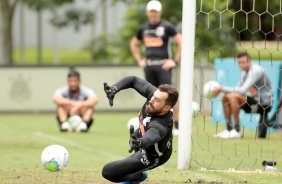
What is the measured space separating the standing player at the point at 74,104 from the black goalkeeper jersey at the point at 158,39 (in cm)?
167

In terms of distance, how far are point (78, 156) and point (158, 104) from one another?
153 inches

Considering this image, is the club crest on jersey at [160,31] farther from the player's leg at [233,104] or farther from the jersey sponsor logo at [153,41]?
the player's leg at [233,104]

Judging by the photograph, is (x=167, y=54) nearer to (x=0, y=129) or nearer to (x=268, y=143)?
(x=268, y=143)

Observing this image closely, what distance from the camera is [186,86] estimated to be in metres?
11.0

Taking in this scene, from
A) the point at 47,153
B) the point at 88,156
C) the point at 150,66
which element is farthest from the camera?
the point at 150,66

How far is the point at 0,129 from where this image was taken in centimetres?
1738

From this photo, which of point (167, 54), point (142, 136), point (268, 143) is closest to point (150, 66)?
point (167, 54)

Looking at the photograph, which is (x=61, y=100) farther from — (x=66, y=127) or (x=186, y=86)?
(x=186, y=86)

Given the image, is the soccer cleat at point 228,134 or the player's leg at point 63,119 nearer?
the soccer cleat at point 228,134

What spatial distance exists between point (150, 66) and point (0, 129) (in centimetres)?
361

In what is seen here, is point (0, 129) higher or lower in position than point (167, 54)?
lower

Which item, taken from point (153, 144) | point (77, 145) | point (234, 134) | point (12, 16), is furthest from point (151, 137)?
point (12, 16)

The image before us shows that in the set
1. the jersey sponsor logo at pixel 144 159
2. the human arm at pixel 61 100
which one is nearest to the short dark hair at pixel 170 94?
the jersey sponsor logo at pixel 144 159

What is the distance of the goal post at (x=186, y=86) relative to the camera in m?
11.0
